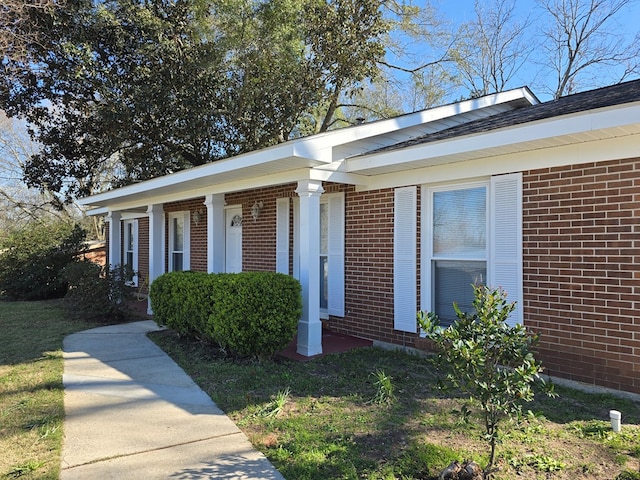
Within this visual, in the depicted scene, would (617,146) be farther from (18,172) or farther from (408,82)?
(18,172)

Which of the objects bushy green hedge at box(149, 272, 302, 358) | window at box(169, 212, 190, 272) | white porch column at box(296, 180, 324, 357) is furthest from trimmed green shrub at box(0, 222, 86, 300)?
white porch column at box(296, 180, 324, 357)

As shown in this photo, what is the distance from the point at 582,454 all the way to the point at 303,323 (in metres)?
3.83

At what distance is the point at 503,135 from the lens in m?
5.12

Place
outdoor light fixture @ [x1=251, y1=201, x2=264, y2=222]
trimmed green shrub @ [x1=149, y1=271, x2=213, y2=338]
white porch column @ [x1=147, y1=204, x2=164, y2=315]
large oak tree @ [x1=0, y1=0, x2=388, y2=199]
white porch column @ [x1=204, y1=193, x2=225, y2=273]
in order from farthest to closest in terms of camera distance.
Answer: large oak tree @ [x1=0, y1=0, x2=388, y2=199] → white porch column @ [x1=147, y1=204, x2=164, y2=315] → outdoor light fixture @ [x1=251, y1=201, x2=264, y2=222] → white porch column @ [x1=204, y1=193, x2=225, y2=273] → trimmed green shrub @ [x1=149, y1=271, x2=213, y2=338]

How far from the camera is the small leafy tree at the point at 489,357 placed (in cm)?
292

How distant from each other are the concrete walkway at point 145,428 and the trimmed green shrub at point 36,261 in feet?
30.9

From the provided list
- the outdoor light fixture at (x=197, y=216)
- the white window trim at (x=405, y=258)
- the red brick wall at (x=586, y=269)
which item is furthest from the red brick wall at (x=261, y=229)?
the red brick wall at (x=586, y=269)

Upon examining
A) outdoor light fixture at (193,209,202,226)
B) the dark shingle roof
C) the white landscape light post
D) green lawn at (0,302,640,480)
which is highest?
the dark shingle roof

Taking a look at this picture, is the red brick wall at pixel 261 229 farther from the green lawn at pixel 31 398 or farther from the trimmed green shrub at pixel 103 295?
the green lawn at pixel 31 398

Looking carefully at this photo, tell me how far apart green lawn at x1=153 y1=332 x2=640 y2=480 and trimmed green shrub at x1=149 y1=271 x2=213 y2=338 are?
41.5 inches

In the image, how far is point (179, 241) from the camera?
512 inches

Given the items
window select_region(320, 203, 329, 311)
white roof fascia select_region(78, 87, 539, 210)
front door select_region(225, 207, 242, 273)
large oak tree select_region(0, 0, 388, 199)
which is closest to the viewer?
white roof fascia select_region(78, 87, 539, 210)

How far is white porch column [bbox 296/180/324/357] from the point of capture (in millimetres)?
6512

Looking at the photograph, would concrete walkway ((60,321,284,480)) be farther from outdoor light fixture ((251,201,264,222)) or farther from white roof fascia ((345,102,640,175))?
outdoor light fixture ((251,201,264,222))
